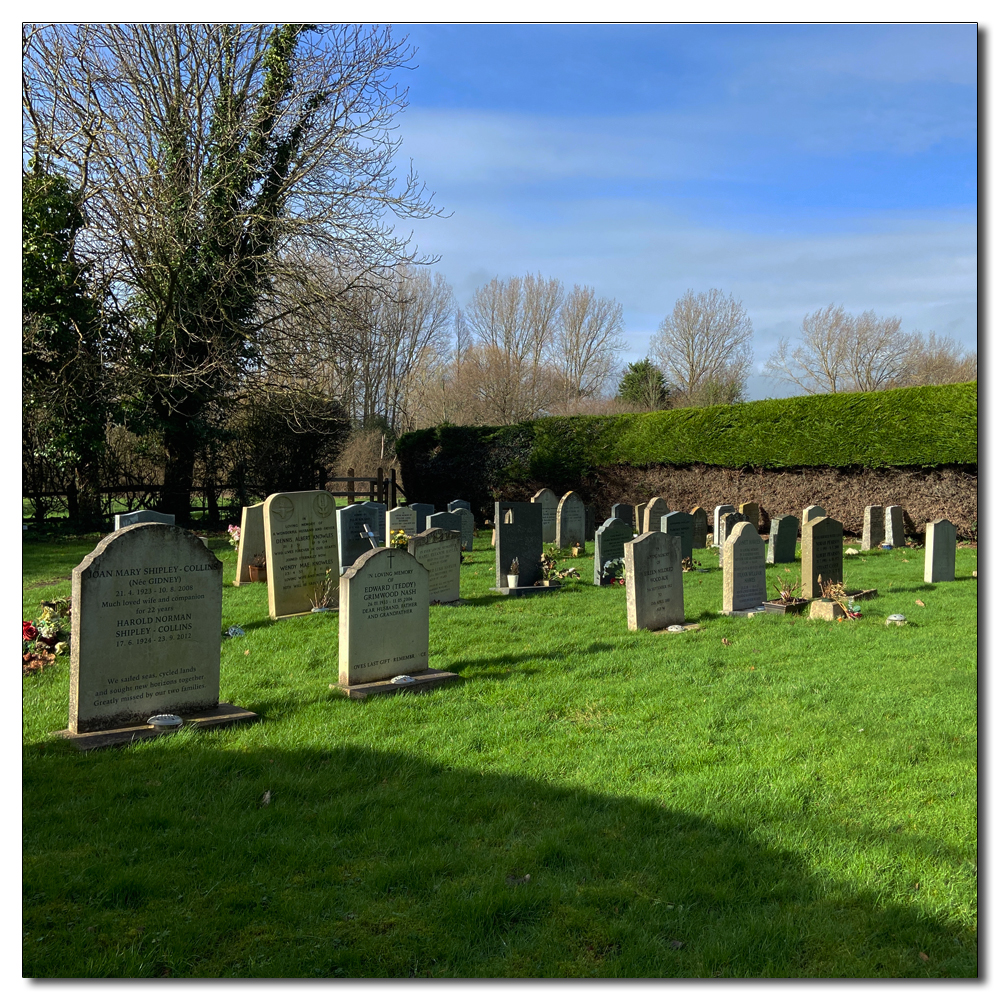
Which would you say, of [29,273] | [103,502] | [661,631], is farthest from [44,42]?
[661,631]

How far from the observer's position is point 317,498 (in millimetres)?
8781

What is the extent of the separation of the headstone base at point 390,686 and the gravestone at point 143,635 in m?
0.80

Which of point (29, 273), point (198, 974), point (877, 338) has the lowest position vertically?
point (198, 974)

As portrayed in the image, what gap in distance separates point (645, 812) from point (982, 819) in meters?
1.41

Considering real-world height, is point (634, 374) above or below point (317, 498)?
above

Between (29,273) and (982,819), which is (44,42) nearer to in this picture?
(29,273)

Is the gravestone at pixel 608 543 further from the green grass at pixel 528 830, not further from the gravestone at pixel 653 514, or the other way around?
the green grass at pixel 528 830

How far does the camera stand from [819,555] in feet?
31.0

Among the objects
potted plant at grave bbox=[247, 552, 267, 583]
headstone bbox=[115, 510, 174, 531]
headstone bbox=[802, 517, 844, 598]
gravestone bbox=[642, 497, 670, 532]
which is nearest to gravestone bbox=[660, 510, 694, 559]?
gravestone bbox=[642, 497, 670, 532]

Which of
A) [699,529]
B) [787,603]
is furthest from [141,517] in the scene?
[699,529]

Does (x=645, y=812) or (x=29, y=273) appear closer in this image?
(x=645, y=812)

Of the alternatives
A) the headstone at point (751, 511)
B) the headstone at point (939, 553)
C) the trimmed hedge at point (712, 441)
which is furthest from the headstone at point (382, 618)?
the trimmed hedge at point (712, 441)

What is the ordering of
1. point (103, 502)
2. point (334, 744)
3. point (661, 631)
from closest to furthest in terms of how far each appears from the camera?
1. point (334, 744)
2. point (661, 631)
3. point (103, 502)

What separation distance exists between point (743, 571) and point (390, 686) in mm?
4976
